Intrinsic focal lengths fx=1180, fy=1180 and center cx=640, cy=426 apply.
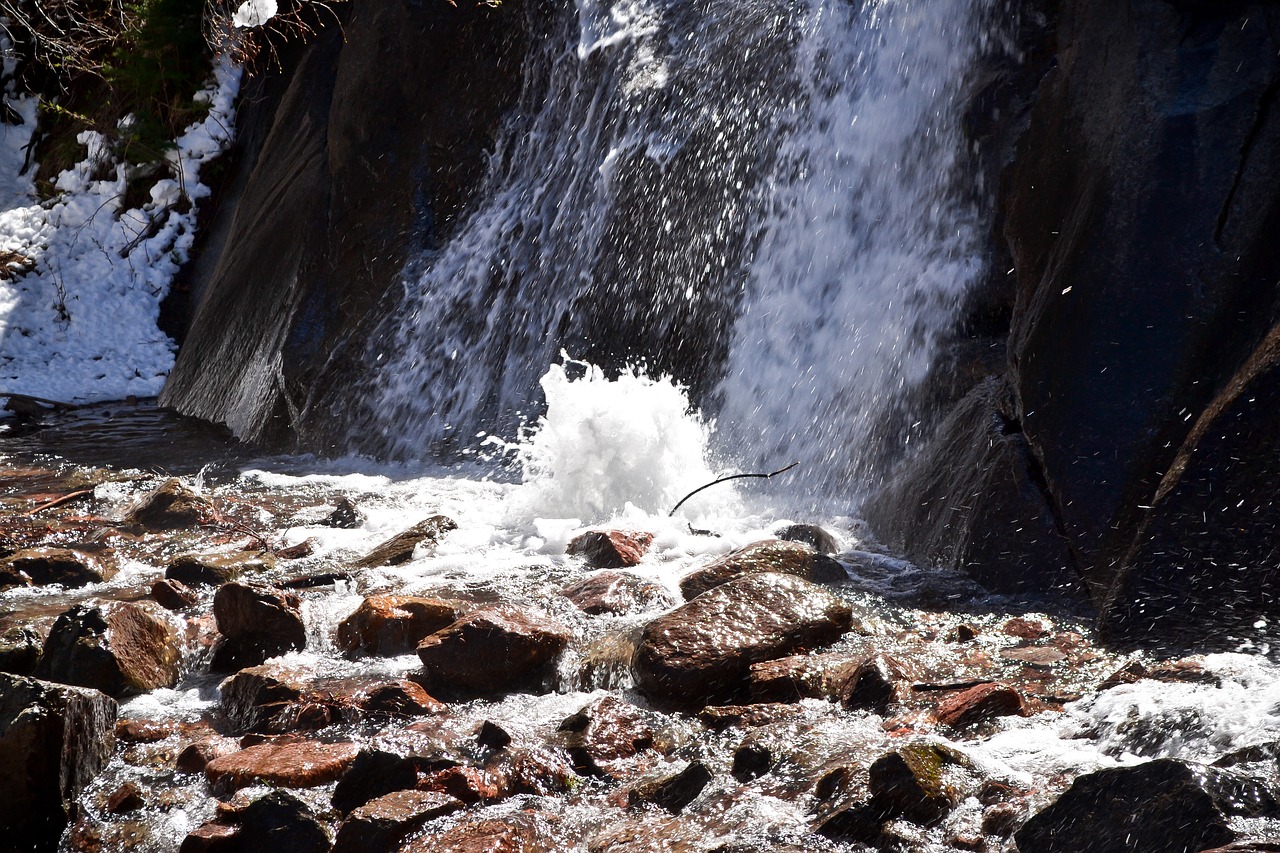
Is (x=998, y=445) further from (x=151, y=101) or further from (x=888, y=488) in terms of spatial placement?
(x=151, y=101)

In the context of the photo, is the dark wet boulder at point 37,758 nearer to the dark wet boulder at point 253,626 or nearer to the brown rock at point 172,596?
the dark wet boulder at point 253,626

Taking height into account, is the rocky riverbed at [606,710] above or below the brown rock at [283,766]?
above

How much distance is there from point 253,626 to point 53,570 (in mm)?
1767

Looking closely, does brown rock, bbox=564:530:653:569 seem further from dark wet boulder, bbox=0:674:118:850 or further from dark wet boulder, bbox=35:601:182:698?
dark wet boulder, bbox=0:674:118:850

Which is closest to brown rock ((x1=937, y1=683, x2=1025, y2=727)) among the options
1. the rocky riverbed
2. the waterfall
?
the rocky riverbed

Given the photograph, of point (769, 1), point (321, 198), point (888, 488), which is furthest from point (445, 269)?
point (888, 488)

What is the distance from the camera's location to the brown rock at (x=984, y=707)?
3.58 metres

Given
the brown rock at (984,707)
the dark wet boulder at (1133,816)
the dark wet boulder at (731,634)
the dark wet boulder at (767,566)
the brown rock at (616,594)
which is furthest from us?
the dark wet boulder at (767,566)

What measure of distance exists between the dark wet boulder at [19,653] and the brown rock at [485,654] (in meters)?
1.42

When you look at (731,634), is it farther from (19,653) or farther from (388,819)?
(19,653)

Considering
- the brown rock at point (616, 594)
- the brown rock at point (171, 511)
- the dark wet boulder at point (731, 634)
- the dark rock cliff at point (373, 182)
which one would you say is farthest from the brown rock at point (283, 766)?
the dark rock cliff at point (373, 182)

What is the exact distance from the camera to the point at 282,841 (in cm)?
305

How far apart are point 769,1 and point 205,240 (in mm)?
8471

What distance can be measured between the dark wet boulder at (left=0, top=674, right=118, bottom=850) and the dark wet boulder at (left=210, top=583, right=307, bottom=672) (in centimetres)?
115
